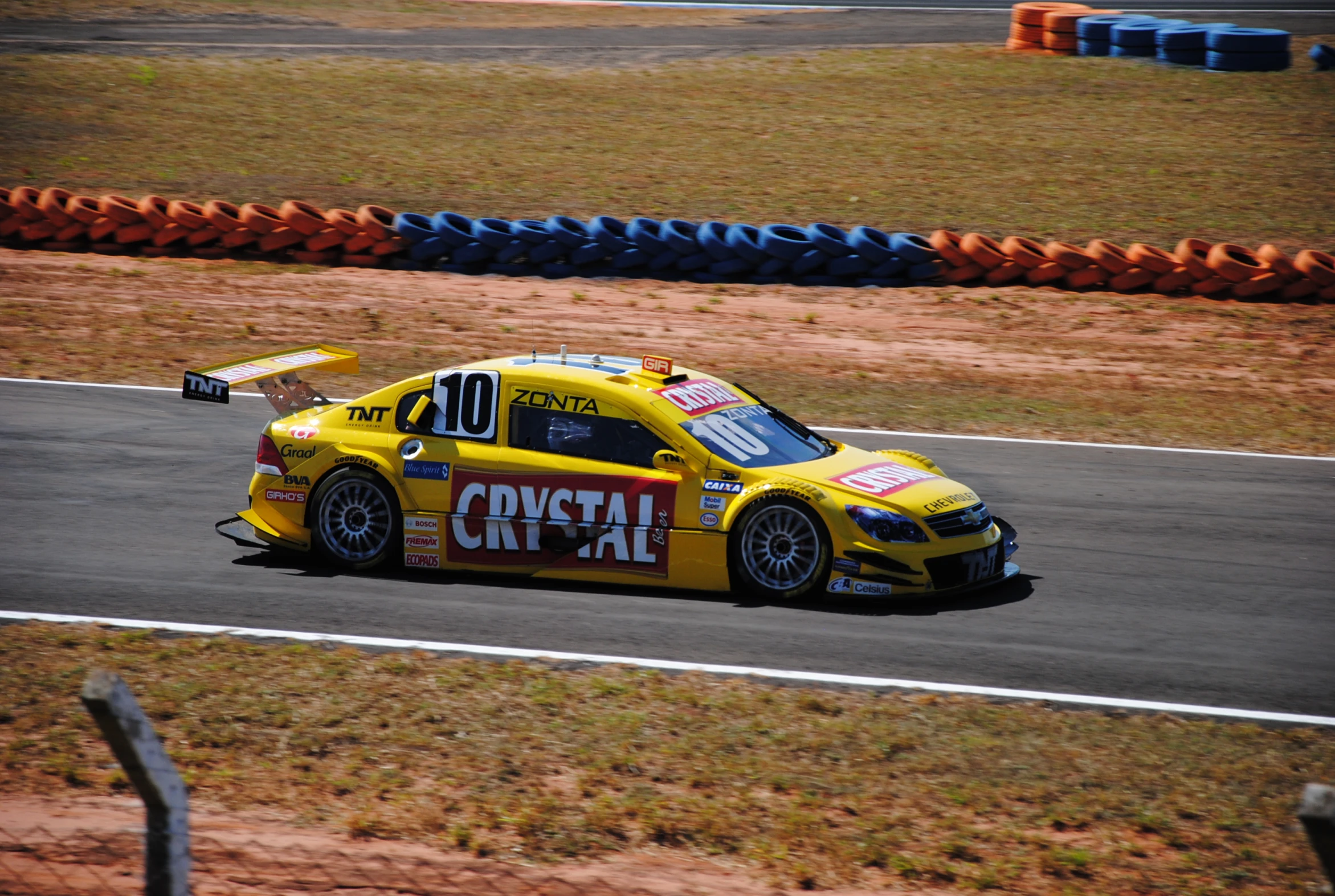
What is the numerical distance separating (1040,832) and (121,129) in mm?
25916

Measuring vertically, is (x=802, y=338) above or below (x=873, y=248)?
below

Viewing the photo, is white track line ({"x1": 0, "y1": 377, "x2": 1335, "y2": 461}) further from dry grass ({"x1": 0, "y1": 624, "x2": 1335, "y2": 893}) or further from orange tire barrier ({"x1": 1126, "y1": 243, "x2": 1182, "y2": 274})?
dry grass ({"x1": 0, "y1": 624, "x2": 1335, "y2": 893})

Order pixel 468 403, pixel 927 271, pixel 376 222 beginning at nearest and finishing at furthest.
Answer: pixel 468 403 → pixel 927 271 → pixel 376 222

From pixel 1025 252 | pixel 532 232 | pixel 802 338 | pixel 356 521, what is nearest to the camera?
pixel 356 521

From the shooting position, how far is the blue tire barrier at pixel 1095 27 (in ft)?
103

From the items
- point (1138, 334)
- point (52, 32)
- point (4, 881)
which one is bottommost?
point (4, 881)

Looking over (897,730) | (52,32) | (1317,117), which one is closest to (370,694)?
(897,730)

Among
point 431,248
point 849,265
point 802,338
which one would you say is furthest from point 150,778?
point 431,248

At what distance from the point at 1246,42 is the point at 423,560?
86.0 ft

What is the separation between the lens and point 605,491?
916 centimetres

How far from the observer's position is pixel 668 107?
2981 cm

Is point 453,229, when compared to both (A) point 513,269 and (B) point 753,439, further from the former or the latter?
(B) point 753,439

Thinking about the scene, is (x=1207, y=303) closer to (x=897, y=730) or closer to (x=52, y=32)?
(x=897, y=730)

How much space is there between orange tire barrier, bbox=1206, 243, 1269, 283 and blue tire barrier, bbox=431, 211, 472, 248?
10.1 metres
